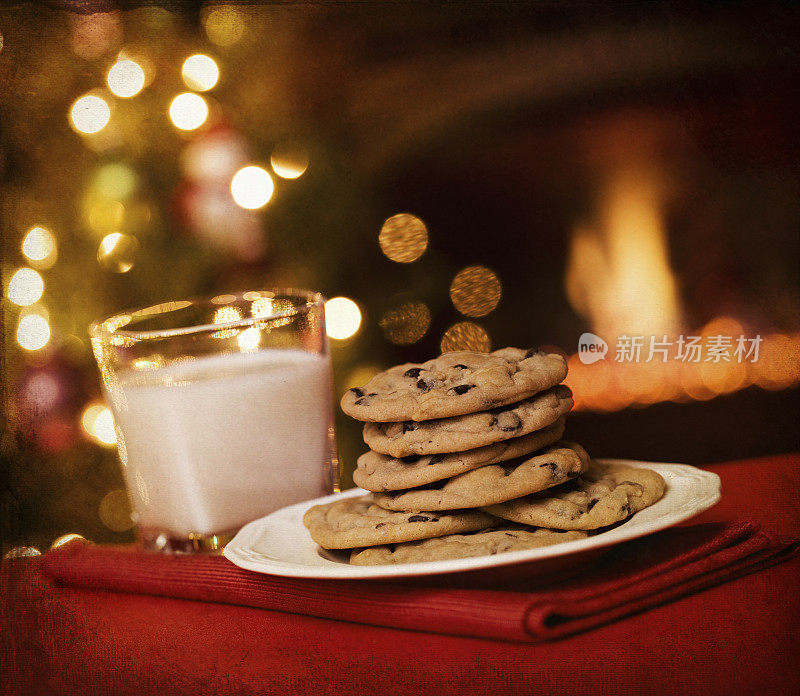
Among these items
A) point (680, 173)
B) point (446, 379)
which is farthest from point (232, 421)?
point (680, 173)

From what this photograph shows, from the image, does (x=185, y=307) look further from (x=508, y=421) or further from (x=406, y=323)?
(x=508, y=421)

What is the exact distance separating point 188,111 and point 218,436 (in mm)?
589

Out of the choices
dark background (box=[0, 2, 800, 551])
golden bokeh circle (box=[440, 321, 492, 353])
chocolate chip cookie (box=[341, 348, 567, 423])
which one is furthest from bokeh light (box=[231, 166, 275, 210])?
chocolate chip cookie (box=[341, 348, 567, 423])

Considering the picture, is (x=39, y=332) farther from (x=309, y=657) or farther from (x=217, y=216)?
(x=309, y=657)

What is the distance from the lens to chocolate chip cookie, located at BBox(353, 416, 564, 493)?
61cm

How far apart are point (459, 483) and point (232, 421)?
369 millimetres

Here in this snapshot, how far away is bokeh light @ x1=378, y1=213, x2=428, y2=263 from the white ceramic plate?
20.5 inches

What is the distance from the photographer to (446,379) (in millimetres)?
676

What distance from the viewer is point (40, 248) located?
100cm

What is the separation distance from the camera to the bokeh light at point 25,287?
0.86m

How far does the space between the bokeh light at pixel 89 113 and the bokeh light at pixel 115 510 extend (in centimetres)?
66

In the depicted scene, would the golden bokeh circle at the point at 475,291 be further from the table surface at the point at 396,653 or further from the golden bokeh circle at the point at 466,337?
the table surface at the point at 396,653

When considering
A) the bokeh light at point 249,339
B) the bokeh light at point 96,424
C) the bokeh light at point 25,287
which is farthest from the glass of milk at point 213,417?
the bokeh light at point 96,424

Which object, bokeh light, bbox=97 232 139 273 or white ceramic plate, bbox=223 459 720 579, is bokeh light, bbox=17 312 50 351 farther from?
white ceramic plate, bbox=223 459 720 579
